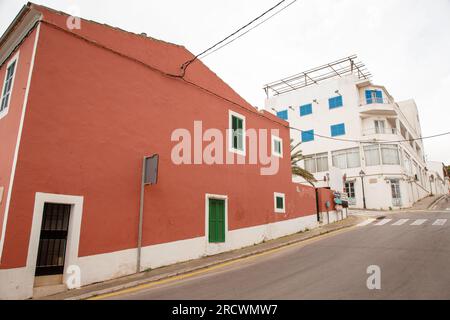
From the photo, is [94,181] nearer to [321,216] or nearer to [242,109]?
[242,109]

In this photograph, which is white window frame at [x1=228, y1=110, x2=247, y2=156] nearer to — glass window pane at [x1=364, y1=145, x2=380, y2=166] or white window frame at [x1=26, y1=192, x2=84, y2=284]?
white window frame at [x1=26, y1=192, x2=84, y2=284]

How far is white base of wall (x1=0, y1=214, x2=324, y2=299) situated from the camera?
5.58 metres

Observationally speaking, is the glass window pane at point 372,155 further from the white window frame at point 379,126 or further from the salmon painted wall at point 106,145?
the salmon painted wall at point 106,145

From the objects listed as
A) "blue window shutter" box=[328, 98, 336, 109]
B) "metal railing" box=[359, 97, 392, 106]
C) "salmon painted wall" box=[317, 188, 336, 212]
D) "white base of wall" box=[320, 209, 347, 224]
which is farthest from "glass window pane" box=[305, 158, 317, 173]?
"salmon painted wall" box=[317, 188, 336, 212]

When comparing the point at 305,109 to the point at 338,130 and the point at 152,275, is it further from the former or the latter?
the point at 152,275

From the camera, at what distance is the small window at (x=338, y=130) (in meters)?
32.5

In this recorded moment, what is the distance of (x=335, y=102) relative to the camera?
109 feet

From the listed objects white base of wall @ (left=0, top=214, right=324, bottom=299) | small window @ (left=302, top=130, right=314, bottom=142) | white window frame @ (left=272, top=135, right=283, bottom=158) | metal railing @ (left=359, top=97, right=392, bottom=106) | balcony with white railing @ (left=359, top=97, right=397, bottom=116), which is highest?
metal railing @ (left=359, top=97, right=392, bottom=106)

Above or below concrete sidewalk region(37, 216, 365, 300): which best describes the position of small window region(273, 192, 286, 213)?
above

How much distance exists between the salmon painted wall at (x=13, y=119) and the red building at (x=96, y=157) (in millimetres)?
36

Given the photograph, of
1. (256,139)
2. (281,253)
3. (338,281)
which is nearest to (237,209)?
(281,253)

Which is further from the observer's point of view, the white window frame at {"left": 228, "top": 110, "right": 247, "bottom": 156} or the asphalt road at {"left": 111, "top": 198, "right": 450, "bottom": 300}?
the white window frame at {"left": 228, "top": 110, "right": 247, "bottom": 156}

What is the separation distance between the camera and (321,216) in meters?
17.7

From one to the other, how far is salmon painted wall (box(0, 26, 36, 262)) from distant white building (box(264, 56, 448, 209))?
1040 inches
